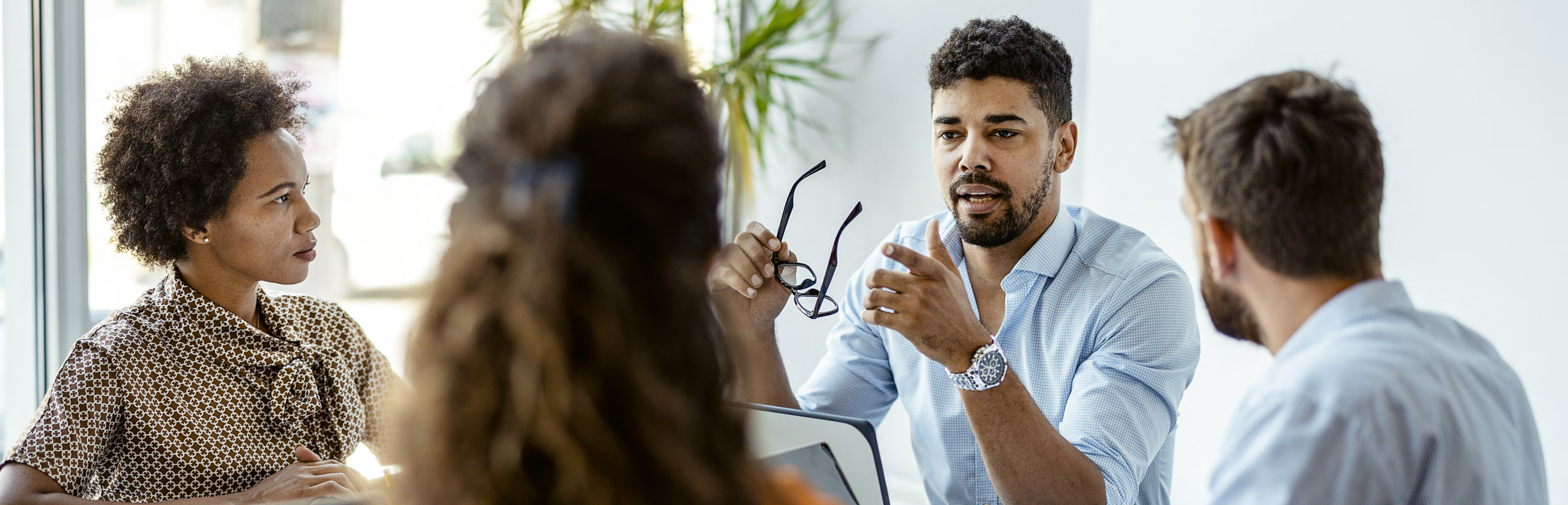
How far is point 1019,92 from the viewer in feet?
5.94

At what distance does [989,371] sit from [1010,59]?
2.11 feet

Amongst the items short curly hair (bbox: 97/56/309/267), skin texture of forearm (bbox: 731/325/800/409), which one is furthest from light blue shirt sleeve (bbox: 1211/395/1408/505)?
short curly hair (bbox: 97/56/309/267)

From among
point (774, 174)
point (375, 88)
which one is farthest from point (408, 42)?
point (774, 174)

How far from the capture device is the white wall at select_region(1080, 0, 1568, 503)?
2082 millimetres

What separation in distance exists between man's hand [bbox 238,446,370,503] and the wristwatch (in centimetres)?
85

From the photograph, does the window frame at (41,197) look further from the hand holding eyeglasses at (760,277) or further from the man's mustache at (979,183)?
the man's mustache at (979,183)

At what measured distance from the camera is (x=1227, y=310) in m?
1.10

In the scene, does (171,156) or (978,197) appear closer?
(171,156)

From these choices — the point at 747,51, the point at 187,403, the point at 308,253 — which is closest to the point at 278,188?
the point at 308,253

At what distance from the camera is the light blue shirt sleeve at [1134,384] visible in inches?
59.1

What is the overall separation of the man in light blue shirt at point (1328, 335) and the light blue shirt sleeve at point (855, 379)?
2.92 ft

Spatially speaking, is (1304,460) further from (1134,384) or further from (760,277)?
(760,277)

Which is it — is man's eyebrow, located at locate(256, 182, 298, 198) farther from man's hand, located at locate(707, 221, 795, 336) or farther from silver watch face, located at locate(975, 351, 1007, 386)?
silver watch face, located at locate(975, 351, 1007, 386)

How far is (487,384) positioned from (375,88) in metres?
2.58
